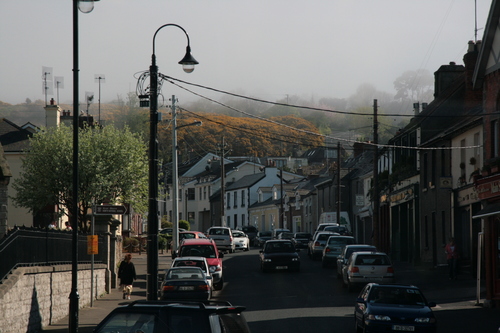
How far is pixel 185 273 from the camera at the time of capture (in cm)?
2466

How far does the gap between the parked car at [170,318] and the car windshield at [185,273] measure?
1521 cm

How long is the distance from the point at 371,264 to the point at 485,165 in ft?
20.2

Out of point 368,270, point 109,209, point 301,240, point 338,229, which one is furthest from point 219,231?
point 109,209

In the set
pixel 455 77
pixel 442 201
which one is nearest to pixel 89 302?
pixel 442 201

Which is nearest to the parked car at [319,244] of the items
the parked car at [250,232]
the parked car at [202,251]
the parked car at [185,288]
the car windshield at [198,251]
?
the parked car at [202,251]

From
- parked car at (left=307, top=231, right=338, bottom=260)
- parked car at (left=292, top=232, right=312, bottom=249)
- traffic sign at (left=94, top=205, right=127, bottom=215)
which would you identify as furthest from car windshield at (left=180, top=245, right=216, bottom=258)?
parked car at (left=292, top=232, right=312, bottom=249)

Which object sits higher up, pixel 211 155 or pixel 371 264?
pixel 211 155

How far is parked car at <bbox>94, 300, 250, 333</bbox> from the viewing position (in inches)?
351

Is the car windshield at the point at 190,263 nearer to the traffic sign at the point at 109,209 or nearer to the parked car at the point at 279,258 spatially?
the traffic sign at the point at 109,209

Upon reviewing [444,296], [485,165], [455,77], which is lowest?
[444,296]

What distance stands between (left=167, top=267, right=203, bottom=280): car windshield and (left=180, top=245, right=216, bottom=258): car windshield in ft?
22.8

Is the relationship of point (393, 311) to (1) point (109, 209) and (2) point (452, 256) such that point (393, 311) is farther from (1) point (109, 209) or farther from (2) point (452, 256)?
(2) point (452, 256)

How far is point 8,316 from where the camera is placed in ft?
51.9

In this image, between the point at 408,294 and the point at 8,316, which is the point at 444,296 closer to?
the point at 408,294
